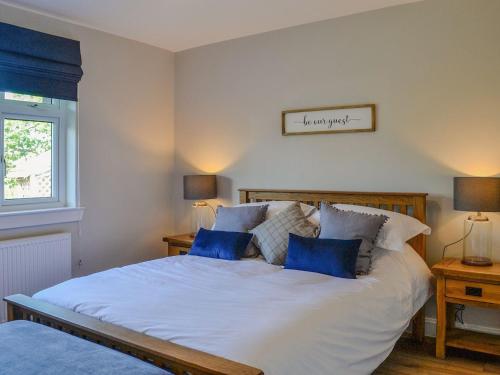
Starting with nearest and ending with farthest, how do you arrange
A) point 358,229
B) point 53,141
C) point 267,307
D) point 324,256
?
point 267,307 < point 324,256 < point 358,229 < point 53,141

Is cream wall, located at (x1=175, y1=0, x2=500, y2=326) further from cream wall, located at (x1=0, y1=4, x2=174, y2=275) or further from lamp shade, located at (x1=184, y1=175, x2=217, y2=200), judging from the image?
cream wall, located at (x1=0, y1=4, x2=174, y2=275)

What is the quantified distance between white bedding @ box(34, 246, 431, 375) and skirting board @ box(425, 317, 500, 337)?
0.35 m

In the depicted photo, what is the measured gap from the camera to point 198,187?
416 cm

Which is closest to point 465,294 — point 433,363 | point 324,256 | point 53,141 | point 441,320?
point 441,320

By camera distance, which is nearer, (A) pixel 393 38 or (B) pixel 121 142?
(A) pixel 393 38

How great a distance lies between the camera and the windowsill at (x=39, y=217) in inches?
131

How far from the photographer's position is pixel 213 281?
262 cm

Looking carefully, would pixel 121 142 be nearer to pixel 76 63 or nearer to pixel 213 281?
pixel 76 63

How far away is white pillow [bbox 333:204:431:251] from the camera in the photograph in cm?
299

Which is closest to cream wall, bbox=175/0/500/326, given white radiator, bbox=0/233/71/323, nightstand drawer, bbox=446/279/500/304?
nightstand drawer, bbox=446/279/500/304

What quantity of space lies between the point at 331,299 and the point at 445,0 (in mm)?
2314

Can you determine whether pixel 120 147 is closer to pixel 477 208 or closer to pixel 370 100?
pixel 370 100

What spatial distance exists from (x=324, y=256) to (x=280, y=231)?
0.48 metres

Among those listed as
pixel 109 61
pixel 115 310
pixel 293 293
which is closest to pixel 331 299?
pixel 293 293
